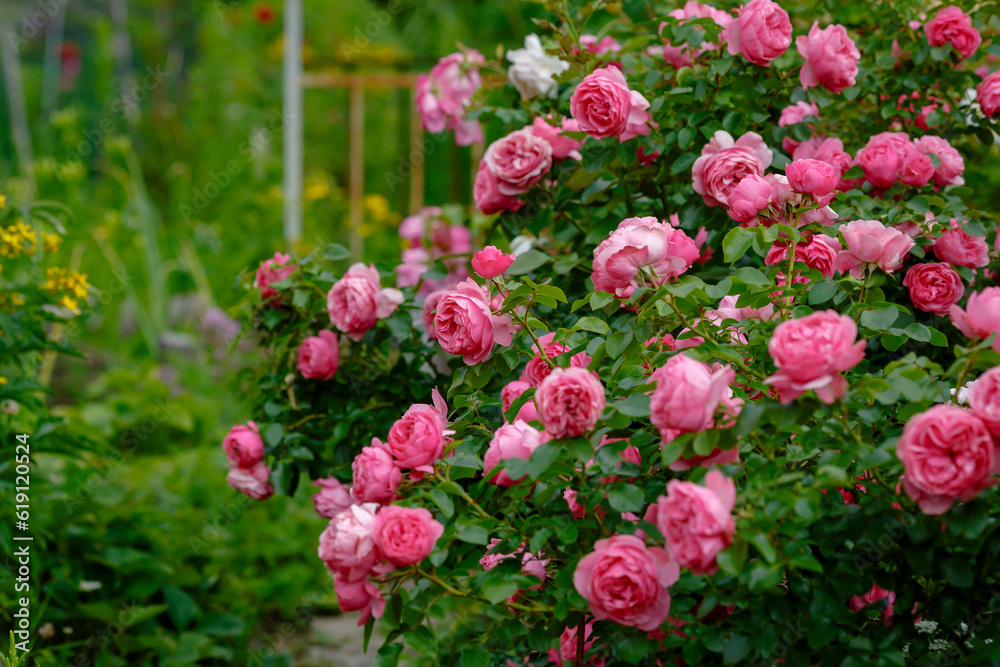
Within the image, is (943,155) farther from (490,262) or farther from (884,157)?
(490,262)

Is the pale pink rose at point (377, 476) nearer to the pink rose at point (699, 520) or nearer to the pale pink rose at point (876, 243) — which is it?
the pink rose at point (699, 520)

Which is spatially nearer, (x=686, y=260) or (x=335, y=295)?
(x=686, y=260)

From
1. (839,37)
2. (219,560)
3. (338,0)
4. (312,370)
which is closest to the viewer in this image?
(839,37)

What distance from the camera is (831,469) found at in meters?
0.78

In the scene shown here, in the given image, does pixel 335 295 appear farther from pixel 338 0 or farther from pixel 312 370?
pixel 338 0

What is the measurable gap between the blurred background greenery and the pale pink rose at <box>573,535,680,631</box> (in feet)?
3.14

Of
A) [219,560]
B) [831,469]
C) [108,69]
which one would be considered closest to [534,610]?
[831,469]

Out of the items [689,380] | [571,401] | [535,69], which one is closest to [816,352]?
[689,380]

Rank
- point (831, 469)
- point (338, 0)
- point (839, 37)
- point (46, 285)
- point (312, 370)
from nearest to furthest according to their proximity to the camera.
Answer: point (831, 469), point (839, 37), point (312, 370), point (46, 285), point (338, 0)

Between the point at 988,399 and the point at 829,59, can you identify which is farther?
the point at 829,59

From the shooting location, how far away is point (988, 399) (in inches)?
30.6

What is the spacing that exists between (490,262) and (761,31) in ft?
1.79

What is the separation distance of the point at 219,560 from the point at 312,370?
0.91 m

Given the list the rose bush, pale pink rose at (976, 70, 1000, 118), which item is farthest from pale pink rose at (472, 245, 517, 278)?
pale pink rose at (976, 70, 1000, 118)
